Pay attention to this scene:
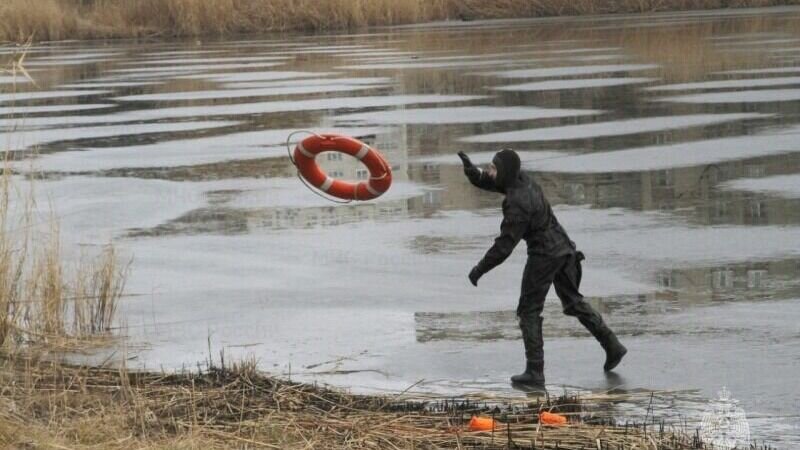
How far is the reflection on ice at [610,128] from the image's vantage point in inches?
735

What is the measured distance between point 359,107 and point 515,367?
1472 centimetres

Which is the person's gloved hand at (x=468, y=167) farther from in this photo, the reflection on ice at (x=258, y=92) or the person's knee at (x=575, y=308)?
the reflection on ice at (x=258, y=92)

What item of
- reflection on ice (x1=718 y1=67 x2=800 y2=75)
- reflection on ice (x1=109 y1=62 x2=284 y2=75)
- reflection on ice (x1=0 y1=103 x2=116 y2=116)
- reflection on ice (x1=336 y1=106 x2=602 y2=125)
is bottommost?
reflection on ice (x1=336 y1=106 x2=602 y2=125)

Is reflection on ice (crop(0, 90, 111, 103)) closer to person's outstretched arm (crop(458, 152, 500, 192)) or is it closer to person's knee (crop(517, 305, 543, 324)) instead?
person's outstretched arm (crop(458, 152, 500, 192))

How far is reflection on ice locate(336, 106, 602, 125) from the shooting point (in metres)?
21.0

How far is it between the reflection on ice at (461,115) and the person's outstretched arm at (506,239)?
41.0 ft

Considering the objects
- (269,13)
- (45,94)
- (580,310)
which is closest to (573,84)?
(45,94)

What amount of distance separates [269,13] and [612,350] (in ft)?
136

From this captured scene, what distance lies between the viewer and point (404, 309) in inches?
403

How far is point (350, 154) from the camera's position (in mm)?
9703

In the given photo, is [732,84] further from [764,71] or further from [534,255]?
[534,255]

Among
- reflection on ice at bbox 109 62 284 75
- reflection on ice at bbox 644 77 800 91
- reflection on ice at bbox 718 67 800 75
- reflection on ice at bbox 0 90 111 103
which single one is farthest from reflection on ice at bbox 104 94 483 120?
reflection on ice at bbox 109 62 284 75

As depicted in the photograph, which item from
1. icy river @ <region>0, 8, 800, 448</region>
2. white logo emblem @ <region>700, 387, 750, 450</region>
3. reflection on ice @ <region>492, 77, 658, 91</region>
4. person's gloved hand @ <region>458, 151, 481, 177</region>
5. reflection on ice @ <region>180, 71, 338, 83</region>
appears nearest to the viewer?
white logo emblem @ <region>700, 387, 750, 450</region>

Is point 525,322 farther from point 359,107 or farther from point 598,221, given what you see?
point 359,107
